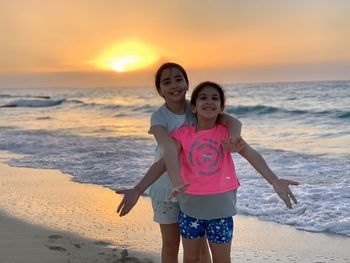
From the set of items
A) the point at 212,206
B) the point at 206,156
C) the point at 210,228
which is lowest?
the point at 210,228

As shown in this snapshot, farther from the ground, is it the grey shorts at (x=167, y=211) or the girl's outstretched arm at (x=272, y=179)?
the girl's outstretched arm at (x=272, y=179)

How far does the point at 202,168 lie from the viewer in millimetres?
2838

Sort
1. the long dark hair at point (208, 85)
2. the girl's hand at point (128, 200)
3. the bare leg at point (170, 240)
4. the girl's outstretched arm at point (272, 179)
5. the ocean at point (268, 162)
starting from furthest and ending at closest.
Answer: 1. the ocean at point (268, 162)
2. the bare leg at point (170, 240)
3. the long dark hair at point (208, 85)
4. the girl's hand at point (128, 200)
5. the girl's outstretched arm at point (272, 179)

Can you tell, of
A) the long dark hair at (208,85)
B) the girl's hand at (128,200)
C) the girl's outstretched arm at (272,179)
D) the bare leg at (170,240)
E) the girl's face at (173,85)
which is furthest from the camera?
the bare leg at (170,240)

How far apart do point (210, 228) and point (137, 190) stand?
499mm

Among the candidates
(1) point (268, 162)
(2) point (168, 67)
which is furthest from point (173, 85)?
(1) point (268, 162)

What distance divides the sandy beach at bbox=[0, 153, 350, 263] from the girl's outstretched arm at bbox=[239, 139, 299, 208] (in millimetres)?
1653

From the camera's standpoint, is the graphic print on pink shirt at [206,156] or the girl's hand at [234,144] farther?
the graphic print on pink shirt at [206,156]

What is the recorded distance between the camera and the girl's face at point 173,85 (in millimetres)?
3002

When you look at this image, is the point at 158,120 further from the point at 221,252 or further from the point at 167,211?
the point at 221,252

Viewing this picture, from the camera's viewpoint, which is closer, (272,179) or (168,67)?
(272,179)

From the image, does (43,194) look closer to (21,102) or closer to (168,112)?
(168,112)

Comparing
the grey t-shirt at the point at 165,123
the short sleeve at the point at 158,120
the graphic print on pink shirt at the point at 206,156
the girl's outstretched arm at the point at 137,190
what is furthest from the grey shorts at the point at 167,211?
the short sleeve at the point at 158,120

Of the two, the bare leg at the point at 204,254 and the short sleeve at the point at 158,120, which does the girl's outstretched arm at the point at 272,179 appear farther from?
the bare leg at the point at 204,254
